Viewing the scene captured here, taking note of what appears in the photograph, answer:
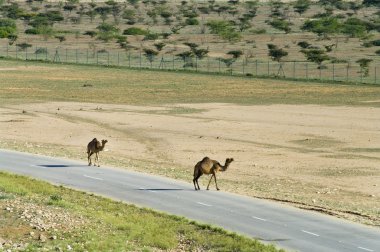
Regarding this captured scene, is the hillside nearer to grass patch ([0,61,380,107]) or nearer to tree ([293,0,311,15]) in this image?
tree ([293,0,311,15])

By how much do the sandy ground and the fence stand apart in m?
23.4

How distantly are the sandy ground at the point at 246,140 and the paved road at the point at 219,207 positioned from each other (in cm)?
171

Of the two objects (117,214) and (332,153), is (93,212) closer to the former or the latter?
(117,214)

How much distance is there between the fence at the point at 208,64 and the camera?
94500mm

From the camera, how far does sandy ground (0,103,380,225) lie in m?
40.1

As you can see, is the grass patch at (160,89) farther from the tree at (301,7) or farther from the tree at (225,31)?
the tree at (301,7)

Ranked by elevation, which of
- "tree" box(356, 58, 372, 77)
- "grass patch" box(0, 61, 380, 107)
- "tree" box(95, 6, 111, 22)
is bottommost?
"grass patch" box(0, 61, 380, 107)

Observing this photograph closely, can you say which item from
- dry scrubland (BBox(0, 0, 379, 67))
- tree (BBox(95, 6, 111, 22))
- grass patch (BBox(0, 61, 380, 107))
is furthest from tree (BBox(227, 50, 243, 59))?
tree (BBox(95, 6, 111, 22))

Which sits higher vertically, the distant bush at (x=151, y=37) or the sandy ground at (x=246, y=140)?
the distant bush at (x=151, y=37)

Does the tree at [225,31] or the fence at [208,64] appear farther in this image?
the tree at [225,31]

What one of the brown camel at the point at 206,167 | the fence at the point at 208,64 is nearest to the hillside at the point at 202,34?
the fence at the point at 208,64

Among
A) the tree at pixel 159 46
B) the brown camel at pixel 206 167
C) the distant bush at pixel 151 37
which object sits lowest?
the brown camel at pixel 206 167

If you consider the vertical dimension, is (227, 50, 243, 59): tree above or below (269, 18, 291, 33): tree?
below

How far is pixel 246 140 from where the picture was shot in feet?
182
